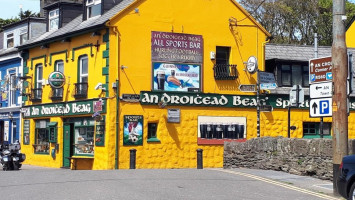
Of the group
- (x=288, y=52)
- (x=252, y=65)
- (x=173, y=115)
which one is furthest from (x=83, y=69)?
(x=288, y=52)

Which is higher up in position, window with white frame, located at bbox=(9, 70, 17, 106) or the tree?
the tree

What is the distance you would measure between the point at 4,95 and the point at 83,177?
21292 mm

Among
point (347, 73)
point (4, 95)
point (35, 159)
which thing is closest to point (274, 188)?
point (347, 73)

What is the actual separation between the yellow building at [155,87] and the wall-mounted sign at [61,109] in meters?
0.05

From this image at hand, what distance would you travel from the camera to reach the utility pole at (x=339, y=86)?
15164 mm

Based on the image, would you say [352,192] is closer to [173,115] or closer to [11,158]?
[173,115]

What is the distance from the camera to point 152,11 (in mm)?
28688

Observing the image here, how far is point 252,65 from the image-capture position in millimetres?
29797

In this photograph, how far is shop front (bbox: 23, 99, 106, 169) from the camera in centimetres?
2855

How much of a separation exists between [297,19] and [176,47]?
24759 millimetres

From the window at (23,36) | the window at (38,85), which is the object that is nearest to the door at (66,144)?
the window at (38,85)

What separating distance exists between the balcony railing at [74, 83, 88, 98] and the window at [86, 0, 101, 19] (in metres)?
3.83

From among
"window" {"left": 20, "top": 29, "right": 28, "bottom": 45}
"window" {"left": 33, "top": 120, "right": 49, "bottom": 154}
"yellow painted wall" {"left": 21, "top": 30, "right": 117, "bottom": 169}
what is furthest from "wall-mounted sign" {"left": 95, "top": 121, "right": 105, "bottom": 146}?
"window" {"left": 20, "top": 29, "right": 28, "bottom": 45}

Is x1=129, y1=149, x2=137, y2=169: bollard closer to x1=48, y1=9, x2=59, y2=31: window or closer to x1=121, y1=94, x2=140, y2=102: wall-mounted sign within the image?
x1=121, y1=94, x2=140, y2=102: wall-mounted sign
